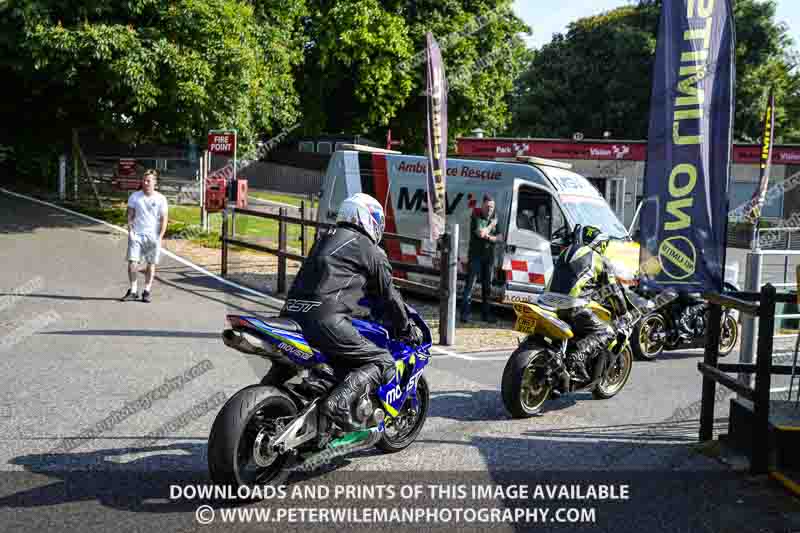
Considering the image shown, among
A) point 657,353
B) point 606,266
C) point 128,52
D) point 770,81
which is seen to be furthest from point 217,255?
point 770,81

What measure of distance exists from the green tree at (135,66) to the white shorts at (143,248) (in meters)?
7.65

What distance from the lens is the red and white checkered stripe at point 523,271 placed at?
12.7m

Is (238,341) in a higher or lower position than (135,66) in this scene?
lower

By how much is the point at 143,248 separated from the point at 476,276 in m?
5.05

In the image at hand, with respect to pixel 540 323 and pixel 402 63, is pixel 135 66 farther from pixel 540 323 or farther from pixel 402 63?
pixel 402 63

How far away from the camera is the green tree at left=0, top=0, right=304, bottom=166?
18.5 metres

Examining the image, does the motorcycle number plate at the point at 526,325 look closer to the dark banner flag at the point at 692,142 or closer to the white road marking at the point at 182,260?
the dark banner flag at the point at 692,142

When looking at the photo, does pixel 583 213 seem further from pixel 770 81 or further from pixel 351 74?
pixel 770 81

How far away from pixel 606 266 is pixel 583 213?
5.26 metres

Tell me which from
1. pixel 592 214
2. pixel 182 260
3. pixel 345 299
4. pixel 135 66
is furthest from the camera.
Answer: pixel 135 66

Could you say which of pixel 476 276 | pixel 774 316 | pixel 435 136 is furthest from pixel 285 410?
pixel 476 276

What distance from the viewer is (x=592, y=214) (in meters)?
12.9

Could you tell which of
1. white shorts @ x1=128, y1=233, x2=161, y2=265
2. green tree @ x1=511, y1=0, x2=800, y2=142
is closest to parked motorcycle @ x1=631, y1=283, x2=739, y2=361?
white shorts @ x1=128, y1=233, x2=161, y2=265

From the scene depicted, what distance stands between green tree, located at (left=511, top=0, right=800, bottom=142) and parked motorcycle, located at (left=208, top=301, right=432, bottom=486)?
40642 millimetres
